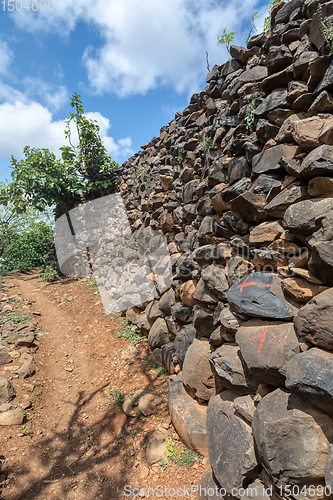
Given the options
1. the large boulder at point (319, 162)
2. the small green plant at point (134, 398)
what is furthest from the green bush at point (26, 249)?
the large boulder at point (319, 162)

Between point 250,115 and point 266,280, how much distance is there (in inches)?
88.6

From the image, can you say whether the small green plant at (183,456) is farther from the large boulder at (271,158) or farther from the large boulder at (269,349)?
the large boulder at (271,158)

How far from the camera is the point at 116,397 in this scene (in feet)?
13.1

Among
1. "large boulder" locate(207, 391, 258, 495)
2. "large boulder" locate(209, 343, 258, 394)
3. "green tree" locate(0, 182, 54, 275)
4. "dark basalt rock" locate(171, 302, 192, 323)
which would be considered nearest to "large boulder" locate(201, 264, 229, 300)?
"large boulder" locate(209, 343, 258, 394)

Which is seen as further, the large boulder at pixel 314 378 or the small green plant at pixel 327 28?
the small green plant at pixel 327 28

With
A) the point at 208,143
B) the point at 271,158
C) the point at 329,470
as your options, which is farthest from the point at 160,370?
the point at 208,143

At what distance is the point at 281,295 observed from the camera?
2236mm

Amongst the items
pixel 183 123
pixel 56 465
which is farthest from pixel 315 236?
pixel 183 123

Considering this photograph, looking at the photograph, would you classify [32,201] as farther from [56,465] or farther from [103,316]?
[56,465]

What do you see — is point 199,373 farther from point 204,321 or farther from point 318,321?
point 318,321

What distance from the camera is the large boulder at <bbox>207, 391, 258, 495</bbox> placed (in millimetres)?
2070

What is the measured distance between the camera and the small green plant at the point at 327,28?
2224 millimetres

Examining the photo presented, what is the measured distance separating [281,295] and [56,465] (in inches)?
143

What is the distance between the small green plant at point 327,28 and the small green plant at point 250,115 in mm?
929
